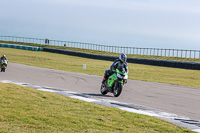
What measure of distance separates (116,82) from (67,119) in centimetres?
523

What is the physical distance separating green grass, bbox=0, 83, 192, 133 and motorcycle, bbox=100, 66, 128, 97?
2.76 m

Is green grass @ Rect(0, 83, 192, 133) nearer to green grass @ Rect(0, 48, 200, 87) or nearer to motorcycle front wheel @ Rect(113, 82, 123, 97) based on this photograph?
motorcycle front wheel @ Rect(113, 82, 123, 97)

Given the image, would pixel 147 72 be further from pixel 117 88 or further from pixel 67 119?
pixel 67 119

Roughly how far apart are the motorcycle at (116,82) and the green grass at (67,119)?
2.76 metres

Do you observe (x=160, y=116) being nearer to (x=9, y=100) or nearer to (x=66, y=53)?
(x=9, y=100)

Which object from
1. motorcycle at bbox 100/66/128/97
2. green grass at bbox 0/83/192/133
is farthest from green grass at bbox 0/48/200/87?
green grass at bbox 0/83/192/133

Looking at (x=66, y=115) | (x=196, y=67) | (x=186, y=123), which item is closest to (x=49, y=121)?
(x=66, y=115)

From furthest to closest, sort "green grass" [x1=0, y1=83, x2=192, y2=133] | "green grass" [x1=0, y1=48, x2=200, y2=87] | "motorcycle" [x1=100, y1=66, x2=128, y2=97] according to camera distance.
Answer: "green grass" [x1=0, y1=48, x2=200, y2=87]
"motorcycle" [x1=100, y1=66, x2=128, y2=97]
"green grass" [x1=0, y1=83, x2=192, y2=133]

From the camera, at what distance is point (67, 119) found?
754cm

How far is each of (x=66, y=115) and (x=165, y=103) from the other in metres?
4.60

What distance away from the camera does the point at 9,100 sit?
367 inches

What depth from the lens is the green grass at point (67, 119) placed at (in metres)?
6.79

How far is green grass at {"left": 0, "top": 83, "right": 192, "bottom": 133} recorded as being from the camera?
679 cm

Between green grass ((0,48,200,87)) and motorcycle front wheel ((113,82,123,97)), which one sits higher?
motorcycle front wheel ((113,82,123,97))
